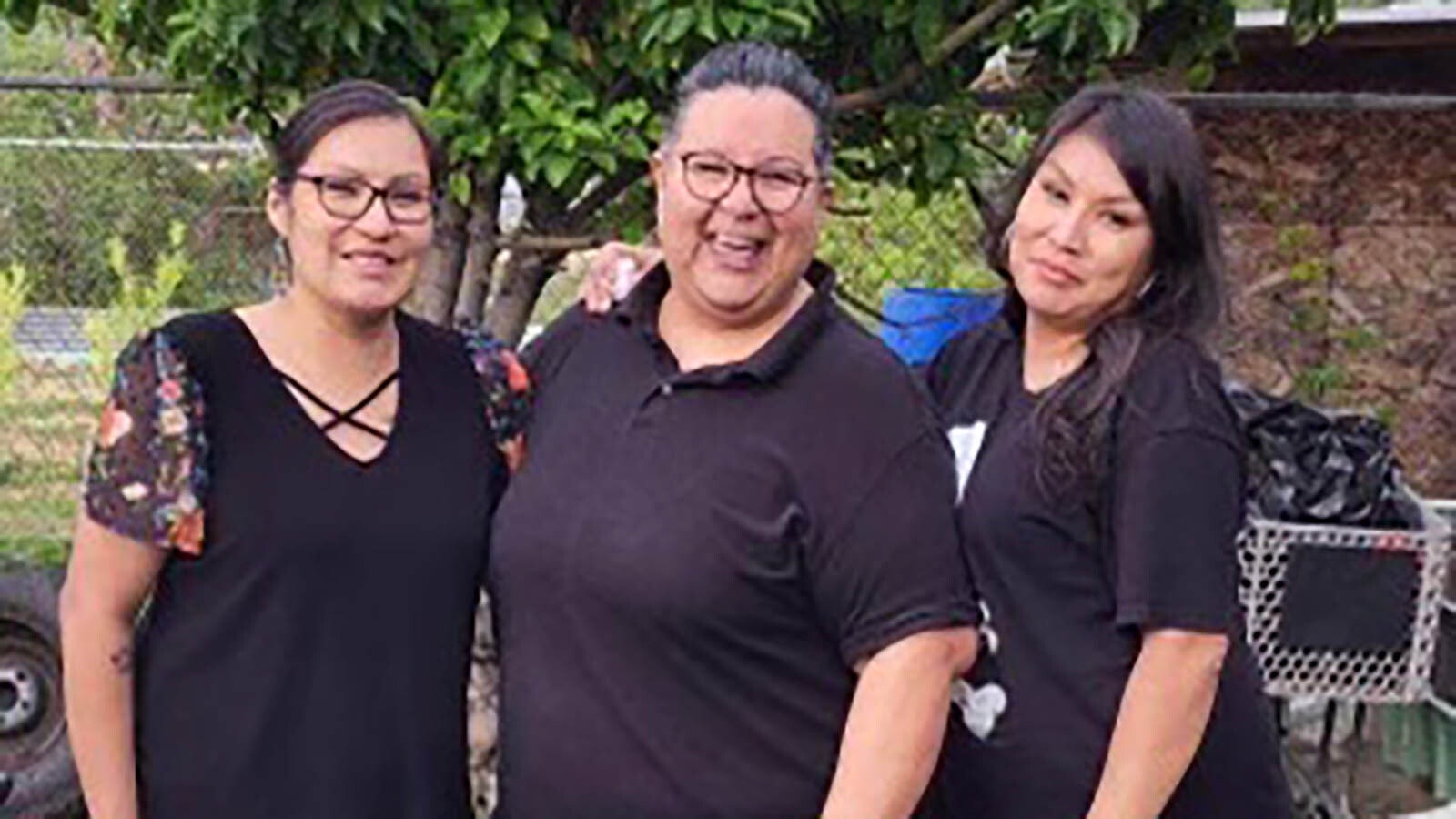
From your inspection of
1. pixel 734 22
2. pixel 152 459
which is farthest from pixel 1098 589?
pixel 734 22

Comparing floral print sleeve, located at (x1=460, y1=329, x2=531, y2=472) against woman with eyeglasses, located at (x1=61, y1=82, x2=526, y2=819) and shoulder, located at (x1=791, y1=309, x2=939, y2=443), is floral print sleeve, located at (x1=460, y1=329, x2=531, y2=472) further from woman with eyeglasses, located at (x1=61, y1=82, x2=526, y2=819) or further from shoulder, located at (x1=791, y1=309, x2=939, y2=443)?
shoulder, located at (x1=791, y1=309, x2=939, y2=443)

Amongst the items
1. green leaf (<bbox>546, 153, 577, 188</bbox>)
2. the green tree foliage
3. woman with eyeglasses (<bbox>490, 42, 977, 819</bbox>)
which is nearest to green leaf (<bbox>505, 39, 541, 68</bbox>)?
the green tree foliage

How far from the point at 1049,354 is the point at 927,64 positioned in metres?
1.80

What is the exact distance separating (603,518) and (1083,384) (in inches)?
25.4

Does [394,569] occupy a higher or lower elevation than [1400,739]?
higher

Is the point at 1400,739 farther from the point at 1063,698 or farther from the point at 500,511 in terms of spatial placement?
the point at 500,511

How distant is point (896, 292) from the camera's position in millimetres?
5164

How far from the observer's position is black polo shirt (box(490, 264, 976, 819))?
226cm

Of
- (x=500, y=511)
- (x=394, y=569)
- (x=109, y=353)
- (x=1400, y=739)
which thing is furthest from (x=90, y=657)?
(x=109, y=353)

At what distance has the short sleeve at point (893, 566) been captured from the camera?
224 cm

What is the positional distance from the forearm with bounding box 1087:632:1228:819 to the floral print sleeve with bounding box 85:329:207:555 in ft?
3.96

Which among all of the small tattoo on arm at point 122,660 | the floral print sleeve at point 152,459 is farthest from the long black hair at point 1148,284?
the small tattoo on arm at point 122,660

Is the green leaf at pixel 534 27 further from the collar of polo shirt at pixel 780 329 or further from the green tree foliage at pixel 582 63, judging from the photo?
the collar of polo shirt at pixel 780 329

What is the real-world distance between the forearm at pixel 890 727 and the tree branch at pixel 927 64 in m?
2.11
